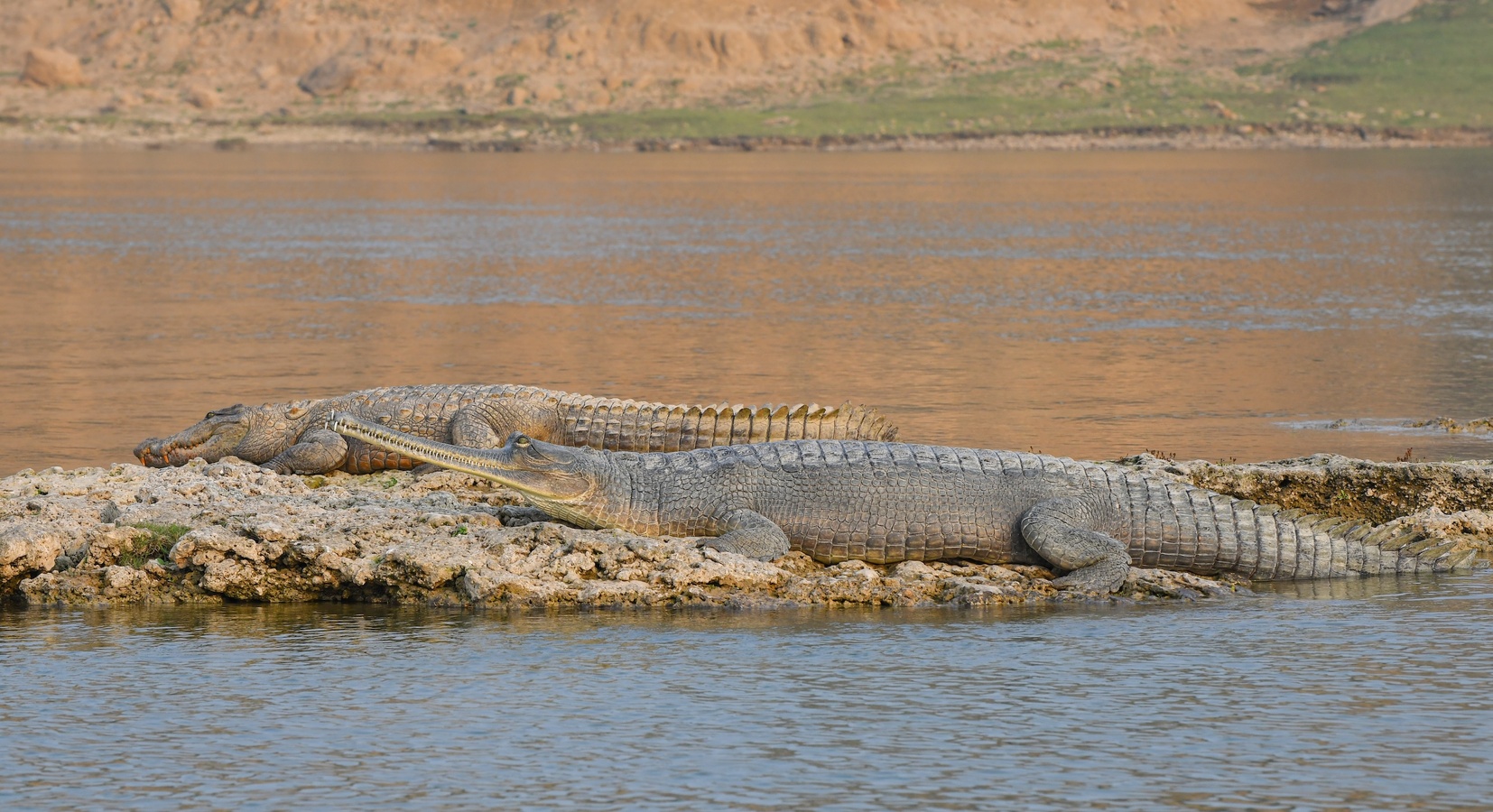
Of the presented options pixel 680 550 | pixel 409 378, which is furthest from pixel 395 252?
pixel 680 550

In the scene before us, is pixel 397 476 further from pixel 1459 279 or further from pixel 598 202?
pixel 598 202

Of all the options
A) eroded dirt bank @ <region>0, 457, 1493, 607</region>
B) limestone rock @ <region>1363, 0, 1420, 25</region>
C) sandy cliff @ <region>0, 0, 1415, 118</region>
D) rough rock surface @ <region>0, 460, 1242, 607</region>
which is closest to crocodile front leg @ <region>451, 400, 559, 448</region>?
eroded dirt bank @ <region>0, 457, 1493, 607</region>

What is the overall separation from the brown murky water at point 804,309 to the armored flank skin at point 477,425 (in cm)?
129

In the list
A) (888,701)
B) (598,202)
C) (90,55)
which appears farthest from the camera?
(90,55)

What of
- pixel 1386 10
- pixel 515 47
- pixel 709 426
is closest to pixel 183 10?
pixel 515 47

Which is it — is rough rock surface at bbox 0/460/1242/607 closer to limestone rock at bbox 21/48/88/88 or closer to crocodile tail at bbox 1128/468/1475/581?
crocodile tail at bbox 1128/468/1475/581

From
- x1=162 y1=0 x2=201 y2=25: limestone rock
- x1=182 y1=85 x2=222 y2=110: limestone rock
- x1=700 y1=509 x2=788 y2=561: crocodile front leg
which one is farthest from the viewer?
x1=162 y1=0 x2=201 y2=25: limestone rock

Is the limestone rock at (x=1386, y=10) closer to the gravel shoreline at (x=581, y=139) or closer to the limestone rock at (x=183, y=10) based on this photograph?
the gravel shoreline at (x=581, y=139)

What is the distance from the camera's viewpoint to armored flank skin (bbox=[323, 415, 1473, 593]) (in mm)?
10695

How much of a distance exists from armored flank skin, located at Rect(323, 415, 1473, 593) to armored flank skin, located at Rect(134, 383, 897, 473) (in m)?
2.87

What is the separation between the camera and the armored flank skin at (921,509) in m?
10.7

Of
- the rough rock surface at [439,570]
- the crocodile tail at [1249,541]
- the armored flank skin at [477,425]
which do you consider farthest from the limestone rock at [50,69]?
the crocodile tail at [1249,541]

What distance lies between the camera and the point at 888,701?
8484 mm

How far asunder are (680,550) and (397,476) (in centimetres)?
403
